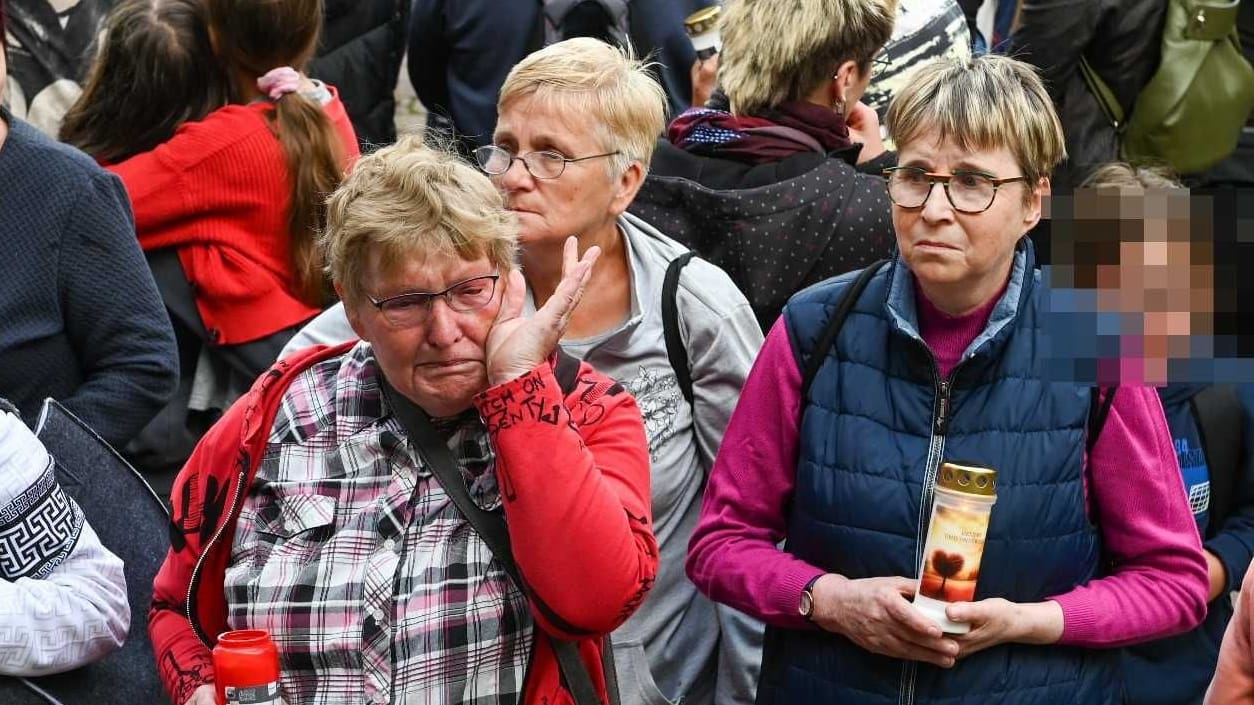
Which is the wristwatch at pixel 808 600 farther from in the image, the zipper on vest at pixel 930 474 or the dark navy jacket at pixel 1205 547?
the dark navy jacket at pixel 1205 547

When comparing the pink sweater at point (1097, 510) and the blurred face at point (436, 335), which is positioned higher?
the blurred face at point (436, 335)

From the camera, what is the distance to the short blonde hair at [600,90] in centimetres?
350

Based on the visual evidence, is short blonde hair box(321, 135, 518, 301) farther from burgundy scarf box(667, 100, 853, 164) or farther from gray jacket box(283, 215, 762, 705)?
burgundy scarf box(667, 100, 853, 164)

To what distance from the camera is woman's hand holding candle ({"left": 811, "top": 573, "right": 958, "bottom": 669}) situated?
2807mm

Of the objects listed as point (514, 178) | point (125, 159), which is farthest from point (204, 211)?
point (514, 178)

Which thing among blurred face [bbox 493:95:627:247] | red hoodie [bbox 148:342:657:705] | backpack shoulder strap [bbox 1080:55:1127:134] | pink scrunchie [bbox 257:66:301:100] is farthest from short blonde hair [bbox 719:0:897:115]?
backpack shoulder strap [bbox 1080:55:1127:134]

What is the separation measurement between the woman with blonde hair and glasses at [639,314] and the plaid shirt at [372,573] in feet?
2.31

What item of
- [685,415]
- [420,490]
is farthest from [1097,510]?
[420,490]

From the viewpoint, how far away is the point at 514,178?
3.46m

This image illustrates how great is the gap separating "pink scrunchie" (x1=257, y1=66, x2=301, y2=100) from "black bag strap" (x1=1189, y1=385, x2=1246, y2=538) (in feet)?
7.75

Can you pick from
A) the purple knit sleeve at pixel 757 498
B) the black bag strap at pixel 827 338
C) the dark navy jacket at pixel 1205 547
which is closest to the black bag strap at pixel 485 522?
the purple knit sleeve at pixel 757 498

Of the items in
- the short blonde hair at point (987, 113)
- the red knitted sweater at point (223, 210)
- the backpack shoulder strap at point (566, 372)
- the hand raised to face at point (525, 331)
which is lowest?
the red knitted sweater at point (223, 210)

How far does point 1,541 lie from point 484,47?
328cm

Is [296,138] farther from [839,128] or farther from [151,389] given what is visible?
[839,128]
